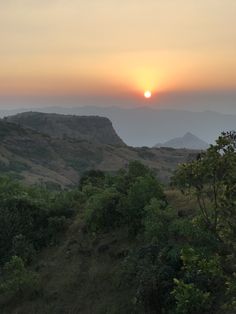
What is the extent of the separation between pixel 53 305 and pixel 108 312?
8.89 feet

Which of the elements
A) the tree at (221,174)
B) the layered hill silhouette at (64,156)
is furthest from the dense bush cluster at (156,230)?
the layered hill silhouette at (64,156)

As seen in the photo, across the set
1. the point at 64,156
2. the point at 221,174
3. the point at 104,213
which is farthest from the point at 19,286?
the point at 64,156

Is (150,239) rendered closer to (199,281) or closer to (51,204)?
(199,281)

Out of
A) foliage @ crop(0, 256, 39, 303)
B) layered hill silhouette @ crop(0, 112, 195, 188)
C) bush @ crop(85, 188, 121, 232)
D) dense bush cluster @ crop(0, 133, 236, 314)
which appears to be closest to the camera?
dense bush cluster @ crop(0, 133, 236, 314)

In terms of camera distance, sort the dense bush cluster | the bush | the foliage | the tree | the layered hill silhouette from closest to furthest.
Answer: the tree → the dense bush cluster → the foliage → the bush → the layered hill silhouette

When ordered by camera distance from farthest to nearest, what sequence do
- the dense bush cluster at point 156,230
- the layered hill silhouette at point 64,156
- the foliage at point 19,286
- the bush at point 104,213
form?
the layered hill silhouette at point 64,156 < the bush at point 104,213 < the foliage at point 19,286 < the dense bush cluster at point 156,230

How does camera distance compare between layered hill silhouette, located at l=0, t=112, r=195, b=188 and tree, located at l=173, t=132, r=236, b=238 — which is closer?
tree, located at l=173, t=132, r=236, b=238

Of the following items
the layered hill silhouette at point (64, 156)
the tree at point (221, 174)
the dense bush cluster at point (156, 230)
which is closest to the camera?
the tree at point (221, 174)

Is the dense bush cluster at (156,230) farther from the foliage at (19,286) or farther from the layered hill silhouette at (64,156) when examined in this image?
the layered hill silhouette at (64,156)

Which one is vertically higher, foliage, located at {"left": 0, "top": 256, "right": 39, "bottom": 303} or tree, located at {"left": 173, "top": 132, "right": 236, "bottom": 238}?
tree, located at {"left": 173, "top": 132, "right": 236, "bottom": 238}

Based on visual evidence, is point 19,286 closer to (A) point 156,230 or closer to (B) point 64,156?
(A) point 156,230

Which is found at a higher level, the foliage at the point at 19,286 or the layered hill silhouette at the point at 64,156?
the layered hill silhouette at the point at 64,156

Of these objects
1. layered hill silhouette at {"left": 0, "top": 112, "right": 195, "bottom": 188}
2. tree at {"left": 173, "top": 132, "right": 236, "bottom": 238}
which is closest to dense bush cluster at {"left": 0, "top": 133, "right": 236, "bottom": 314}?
tree at {"left": 173, "top": 132, "right": 236, "bottom": 238}

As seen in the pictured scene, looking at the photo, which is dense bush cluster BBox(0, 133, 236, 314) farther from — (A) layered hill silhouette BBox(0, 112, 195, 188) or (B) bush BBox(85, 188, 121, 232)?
(A) layered hill silhouette BBox(0, 112, 195, 188)
